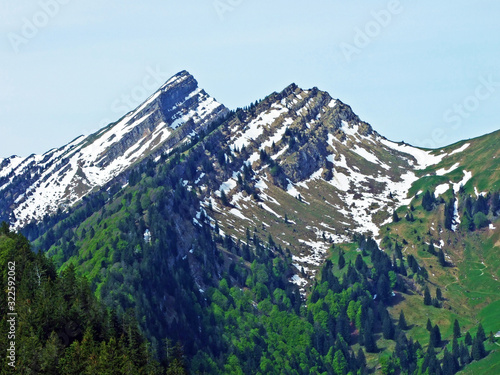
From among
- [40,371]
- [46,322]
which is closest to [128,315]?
[46,322]

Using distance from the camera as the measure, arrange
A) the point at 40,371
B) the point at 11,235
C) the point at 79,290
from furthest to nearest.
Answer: the point at 11,235
the point at 79,290
the point at 40,371

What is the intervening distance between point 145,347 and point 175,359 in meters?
6.13

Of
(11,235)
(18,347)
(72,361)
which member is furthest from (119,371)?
(11,235)

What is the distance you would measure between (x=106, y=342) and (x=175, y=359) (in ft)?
42.7

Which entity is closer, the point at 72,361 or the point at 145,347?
the point at 72,361

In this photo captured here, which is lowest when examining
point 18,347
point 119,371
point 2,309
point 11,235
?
point 119,371

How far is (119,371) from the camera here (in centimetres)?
11819

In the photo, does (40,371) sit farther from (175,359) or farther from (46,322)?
(175,359)

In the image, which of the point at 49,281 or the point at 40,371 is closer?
the point at 40,371

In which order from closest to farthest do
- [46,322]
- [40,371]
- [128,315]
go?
[40,371]
[46,322]
[128,315]

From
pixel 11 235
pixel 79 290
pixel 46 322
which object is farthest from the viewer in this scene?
pixel 11 235

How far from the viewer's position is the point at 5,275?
136250 mm

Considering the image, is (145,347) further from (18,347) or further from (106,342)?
(18,347)

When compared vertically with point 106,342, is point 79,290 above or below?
above
